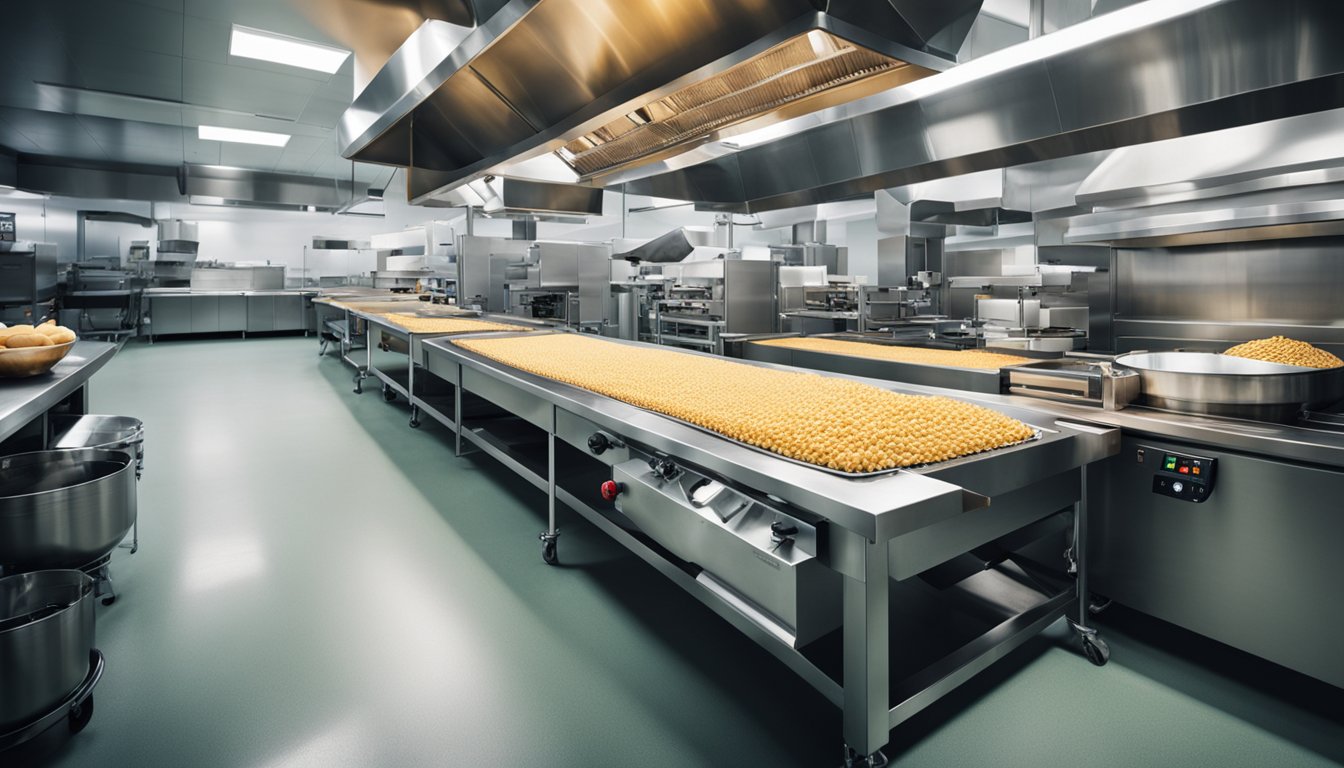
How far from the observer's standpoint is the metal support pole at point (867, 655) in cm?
116

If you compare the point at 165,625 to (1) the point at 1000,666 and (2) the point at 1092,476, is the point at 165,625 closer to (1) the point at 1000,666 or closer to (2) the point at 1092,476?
(1) the point at 1000,666

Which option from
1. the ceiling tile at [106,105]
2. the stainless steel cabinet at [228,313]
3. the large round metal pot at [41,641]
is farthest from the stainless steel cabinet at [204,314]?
the large round metal pot at [41,641]

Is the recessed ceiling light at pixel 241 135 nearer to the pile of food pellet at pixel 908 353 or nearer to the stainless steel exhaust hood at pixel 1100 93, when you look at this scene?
the stainless steel exhaust hood at pixel 1100 93

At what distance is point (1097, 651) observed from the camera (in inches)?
66.8

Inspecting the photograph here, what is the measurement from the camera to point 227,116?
7.18 metres

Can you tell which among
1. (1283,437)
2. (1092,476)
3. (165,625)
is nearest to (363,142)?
(165,625)

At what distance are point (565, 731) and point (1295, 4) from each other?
3.05 meters

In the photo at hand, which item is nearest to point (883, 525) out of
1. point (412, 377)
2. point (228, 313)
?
point (412, 377)

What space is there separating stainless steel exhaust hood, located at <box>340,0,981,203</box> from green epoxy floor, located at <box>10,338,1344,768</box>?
1.62 metres

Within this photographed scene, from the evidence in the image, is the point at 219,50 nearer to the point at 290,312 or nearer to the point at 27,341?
the point at 27,341

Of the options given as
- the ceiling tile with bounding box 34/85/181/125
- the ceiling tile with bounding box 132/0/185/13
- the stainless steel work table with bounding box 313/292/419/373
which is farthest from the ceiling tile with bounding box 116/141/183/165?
the ceiling tile with bounding box 132/0/185/13

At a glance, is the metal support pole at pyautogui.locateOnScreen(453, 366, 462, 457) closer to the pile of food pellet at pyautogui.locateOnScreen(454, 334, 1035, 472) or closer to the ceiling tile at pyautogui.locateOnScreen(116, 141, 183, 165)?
the pile of food pellet at pyautogui.locateOnScreen(454, 334, 1035, 472)

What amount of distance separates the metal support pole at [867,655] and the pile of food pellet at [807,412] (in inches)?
8.0

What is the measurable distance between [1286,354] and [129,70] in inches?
319
